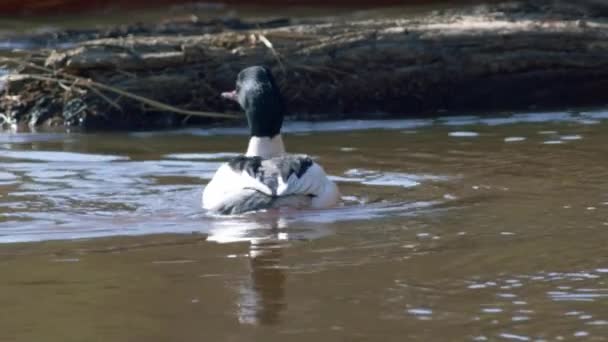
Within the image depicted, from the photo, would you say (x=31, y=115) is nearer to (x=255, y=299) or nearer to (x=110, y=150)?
(x=110, y=150)

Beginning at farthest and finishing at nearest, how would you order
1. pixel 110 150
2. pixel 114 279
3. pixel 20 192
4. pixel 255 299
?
1. pixel 110 150
2. pixel 20 192
3. pixel 114 279
4. pixel 255 299

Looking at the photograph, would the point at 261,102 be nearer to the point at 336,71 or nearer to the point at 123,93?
the point at 123,93

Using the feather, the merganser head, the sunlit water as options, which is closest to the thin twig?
the sunlit water

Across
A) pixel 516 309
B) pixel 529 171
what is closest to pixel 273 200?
pixel 529 171

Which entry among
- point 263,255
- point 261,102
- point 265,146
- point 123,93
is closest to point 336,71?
point 123,93

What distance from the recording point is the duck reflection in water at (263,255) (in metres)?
5.64

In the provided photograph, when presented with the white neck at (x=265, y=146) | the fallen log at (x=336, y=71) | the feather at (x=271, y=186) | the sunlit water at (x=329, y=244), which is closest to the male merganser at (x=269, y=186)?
the feather at (x=271, y=186)

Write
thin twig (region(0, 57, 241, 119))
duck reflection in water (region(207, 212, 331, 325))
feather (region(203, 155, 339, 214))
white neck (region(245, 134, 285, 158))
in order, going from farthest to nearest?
thin twig (region(0, 57, 241, 119))
white neck (region(245, 134, 285, 158))
feather (region(203, 155, 339, 214))
duck reflection in water (region(207, 212, 331, 325))

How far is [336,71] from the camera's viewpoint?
42.4 feet

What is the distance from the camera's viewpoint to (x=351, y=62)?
12.9 meters

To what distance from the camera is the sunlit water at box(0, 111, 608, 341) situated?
5.43 metres

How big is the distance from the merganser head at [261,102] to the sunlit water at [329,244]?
630 millimetres

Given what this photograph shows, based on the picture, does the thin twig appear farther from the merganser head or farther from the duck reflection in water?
the duck reflection in water

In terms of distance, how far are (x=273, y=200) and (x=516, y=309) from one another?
2.82 meters
